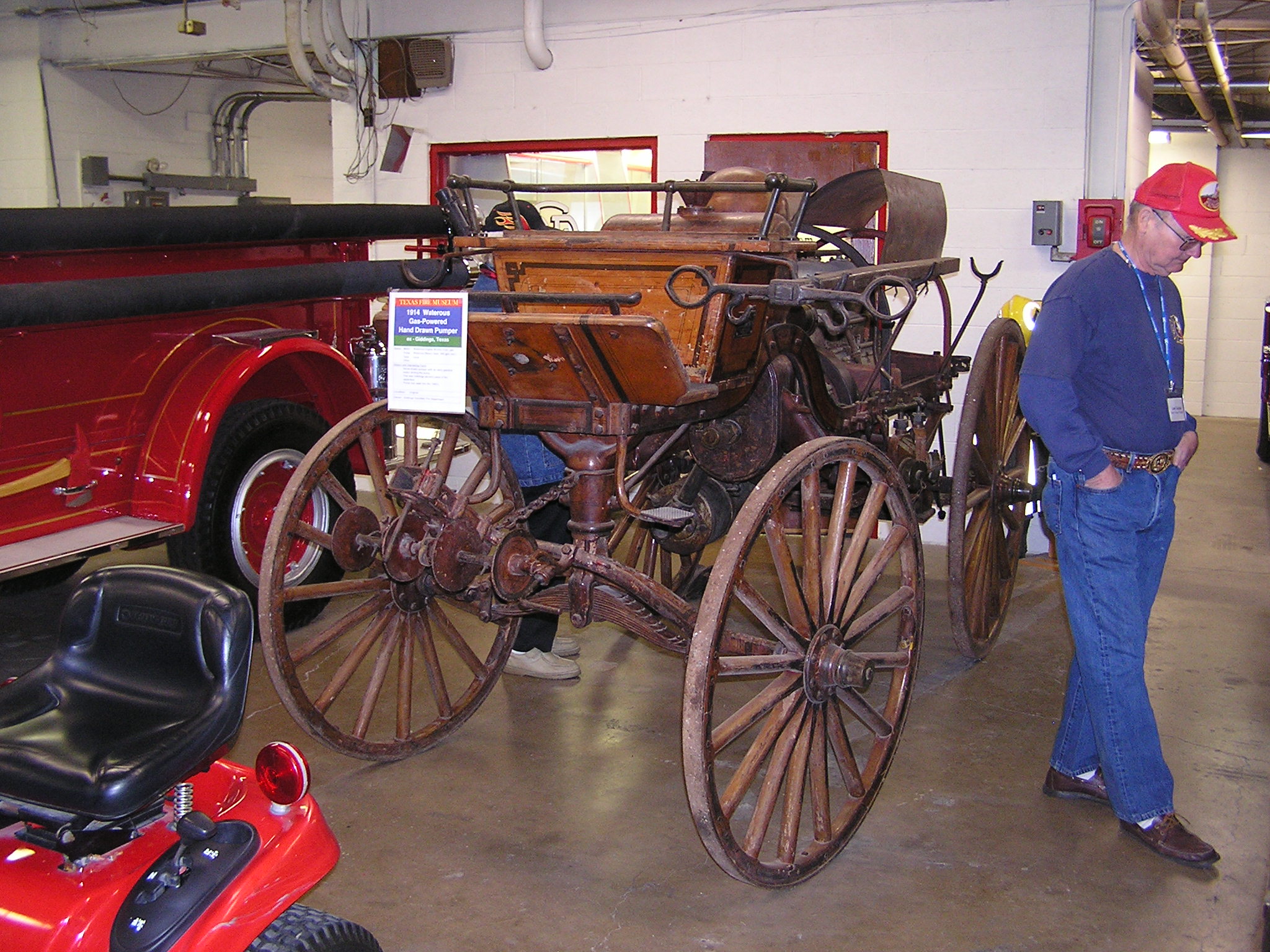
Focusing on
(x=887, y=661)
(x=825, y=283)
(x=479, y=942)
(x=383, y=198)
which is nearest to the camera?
(x=479, y=942)

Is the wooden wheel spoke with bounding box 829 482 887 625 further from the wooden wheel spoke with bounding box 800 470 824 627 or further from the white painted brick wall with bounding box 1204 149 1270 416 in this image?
the white painted brick wall with bounding box 1204 149 1270 416

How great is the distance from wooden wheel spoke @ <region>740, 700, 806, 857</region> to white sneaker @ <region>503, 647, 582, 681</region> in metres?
1.62

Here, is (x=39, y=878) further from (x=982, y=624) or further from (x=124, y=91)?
(x=124, y=91)

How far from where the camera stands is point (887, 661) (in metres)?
3.14

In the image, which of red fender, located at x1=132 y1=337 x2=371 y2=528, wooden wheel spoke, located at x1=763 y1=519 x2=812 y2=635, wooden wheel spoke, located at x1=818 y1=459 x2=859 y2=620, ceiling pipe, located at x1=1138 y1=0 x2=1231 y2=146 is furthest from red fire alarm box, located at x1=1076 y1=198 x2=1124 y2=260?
red fender, located at x1=132 y1=337 x2=371 y2=528

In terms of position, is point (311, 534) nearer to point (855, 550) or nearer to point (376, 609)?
point (376, 609)

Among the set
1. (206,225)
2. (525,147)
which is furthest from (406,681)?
(525,147)

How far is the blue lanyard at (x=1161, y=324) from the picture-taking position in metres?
3.00

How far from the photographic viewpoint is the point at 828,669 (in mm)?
2857

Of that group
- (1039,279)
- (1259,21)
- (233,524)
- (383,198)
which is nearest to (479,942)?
(233,524)

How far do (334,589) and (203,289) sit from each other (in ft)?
4.59

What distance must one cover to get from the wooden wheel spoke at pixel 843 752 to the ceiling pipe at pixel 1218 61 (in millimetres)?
5315

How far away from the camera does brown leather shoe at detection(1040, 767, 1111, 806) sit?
11.0ft

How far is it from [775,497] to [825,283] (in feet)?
3.12
